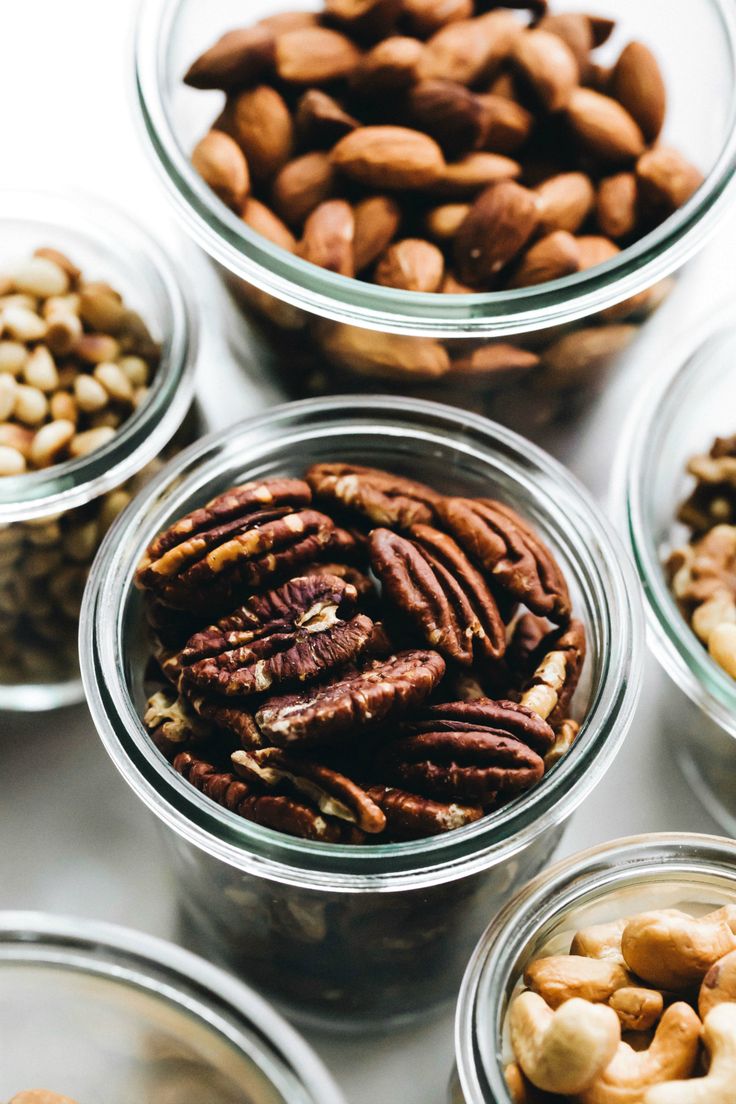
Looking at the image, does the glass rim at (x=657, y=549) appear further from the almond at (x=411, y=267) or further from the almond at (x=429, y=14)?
the almond at (x=429, y=14)

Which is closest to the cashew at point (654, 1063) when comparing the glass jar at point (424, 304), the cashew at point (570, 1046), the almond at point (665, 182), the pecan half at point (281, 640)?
the cashew at point (570, 1046)

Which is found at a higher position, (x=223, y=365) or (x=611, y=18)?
(x=611, y=18)

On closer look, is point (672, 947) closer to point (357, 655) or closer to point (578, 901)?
point (578, 901)

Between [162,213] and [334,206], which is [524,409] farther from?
[162,213]

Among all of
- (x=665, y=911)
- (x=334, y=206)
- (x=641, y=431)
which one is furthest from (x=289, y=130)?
(x=665, y=911)

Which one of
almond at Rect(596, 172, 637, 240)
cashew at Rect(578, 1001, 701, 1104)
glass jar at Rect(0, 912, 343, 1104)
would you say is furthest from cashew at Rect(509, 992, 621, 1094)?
almond at Rect(596, 172, 637, 240)
